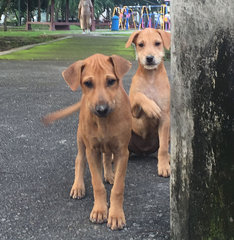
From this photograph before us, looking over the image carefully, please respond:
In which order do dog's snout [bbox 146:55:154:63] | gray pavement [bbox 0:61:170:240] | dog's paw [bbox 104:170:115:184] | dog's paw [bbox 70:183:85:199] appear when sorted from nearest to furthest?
1. gray pavement [bbox 0:61:170:240]
2. dog's paw [bbox 70:183:85:199]
3. dog's paw [bbox 104:170:115:184]
4. dog's snout [bbox 146:55:154:63]

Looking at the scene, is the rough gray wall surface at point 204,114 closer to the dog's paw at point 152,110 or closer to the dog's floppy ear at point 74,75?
the dog's floppy ear at point 74,75

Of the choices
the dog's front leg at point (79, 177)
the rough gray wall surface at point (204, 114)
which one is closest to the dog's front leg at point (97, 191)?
the dog's front leg at point (79, 177)

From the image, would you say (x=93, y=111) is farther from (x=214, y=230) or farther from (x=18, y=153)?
(x=18, y=153)

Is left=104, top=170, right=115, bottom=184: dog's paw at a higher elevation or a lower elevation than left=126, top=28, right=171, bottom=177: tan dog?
lower

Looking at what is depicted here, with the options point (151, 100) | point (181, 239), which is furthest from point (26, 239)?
point (151, 100)

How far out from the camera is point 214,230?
2.23 metres

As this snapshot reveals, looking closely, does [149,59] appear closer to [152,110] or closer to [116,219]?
[152,110]

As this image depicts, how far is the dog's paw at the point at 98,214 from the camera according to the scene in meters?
2.88

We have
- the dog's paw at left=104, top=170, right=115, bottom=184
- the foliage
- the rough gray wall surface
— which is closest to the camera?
the rough gray wall surface

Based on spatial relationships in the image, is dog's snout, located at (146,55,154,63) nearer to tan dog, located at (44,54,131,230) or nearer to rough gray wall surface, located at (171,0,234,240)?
tan dog, located at (44,54,131,230)

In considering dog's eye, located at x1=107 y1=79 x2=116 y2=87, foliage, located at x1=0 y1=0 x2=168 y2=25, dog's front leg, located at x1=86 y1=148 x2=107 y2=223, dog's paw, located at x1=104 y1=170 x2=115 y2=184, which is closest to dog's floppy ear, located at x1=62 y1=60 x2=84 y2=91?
dog's eye, located at x1=107 y1=79 x2=116 y2=87

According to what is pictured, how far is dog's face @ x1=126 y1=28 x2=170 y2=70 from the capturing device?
4.01 meters

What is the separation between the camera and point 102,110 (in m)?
2.76

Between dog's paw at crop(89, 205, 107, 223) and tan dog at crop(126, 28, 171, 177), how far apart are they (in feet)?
3.19
